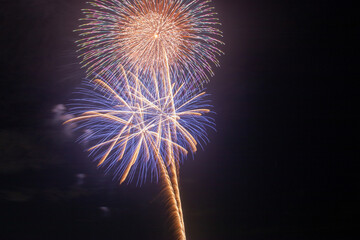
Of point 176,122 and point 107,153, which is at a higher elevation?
point 176,122

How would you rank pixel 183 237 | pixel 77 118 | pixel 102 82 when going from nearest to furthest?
1. pixel 77 118
2. pixel 102 82
3. pixel 183 237

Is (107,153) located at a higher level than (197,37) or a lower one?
lower

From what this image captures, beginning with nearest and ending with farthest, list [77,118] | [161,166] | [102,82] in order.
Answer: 1. [77,118]
2. [102,82]
3. [161,166]

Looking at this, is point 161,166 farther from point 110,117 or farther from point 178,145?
point 110,117

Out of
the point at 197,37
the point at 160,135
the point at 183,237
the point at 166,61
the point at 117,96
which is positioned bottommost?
the point at 183,237

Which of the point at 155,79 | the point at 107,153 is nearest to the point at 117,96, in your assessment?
Answer: the point at 155,79

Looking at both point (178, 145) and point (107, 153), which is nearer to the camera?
point (107, 153)

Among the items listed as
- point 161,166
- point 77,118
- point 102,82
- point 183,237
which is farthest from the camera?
point 183,237

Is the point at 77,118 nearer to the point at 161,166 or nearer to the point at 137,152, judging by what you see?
the point at 137,152

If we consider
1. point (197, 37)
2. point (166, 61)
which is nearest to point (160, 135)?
point (166, 61)
